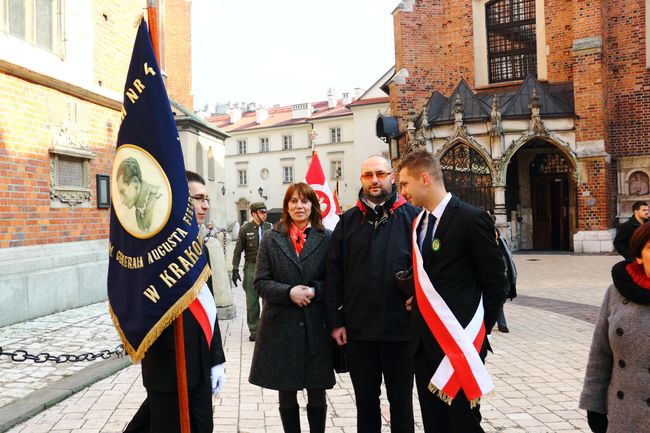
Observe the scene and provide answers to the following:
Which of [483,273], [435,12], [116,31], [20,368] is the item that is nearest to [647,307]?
[483,273]

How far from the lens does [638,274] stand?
2447 mm

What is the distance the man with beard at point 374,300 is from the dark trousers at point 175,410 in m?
0.96

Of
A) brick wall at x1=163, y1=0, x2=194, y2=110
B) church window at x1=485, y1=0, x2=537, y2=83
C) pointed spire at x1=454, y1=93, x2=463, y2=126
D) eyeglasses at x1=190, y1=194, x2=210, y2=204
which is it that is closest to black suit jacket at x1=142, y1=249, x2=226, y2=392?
eyeglasses at x1=190, y1=194, x2=210, y2=204

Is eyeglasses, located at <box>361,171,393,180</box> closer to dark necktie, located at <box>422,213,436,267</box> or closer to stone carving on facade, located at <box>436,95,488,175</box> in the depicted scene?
dark necktie, located at <box>422,213,436,267</box>

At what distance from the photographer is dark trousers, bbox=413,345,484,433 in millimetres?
3008

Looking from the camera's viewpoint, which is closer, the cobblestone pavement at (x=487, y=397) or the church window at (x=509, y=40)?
the cobblestone pavement at (x=487, y=397)

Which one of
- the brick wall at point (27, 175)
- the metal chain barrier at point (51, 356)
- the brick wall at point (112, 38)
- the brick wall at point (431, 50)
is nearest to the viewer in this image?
the metal chain barrier at point (51, 356)

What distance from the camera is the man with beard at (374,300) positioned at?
3572 mm

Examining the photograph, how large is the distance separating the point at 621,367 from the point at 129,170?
2642 millimetres

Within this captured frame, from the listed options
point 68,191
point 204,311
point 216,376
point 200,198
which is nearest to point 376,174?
point 200,198

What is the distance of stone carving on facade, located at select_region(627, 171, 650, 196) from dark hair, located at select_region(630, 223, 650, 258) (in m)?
20.7

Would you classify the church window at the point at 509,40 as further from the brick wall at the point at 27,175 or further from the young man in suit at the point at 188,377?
the young man in suit at the point at 188,377

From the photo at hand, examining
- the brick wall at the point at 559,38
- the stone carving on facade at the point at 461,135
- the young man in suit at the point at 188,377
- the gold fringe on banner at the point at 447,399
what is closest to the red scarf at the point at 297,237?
the young man in suit at the point at 188,377

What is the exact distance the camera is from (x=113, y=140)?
11.5 m
